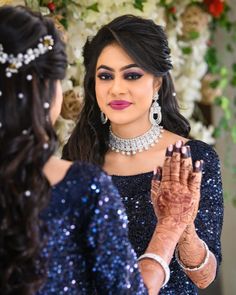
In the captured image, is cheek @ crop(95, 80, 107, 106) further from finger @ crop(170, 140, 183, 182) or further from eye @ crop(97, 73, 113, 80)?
finger @ crop(170, 140, 183, 182)

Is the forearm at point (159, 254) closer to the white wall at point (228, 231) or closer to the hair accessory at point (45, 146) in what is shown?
the hair accessory at point (45, 146)

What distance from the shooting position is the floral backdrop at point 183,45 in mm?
2271

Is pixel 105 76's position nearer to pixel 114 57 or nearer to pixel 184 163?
pixel 114 57

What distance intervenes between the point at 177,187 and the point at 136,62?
0.46 m

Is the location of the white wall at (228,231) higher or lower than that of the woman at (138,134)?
→ lower

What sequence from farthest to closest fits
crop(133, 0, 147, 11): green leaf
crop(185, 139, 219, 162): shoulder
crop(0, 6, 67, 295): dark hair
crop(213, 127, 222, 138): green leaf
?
1. crop(213, 127, 222, 138): green leaf
2. crop(133, 0, 147, 11): green leaf
3. crop(185, 139, 219, 162): shoulder
4. crop(0, 6, 67, 295): dark hair

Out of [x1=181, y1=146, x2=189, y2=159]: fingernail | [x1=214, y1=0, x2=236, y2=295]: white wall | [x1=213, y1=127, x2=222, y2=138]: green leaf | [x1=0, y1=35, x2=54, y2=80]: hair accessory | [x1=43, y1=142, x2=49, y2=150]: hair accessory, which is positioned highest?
[x1=0, y1=35, x2=54, y2=80]: hair accessory

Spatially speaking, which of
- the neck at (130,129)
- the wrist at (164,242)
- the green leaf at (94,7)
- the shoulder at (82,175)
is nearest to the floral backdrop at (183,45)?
the green leaf at (94,7)

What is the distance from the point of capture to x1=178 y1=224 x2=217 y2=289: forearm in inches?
63.8

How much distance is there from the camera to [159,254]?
4.65 feet

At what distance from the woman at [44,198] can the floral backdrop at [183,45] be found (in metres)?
0.93

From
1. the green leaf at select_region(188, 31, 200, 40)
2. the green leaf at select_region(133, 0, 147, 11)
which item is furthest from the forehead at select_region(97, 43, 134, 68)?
the green leaf at select_region(188, 31, 200, 40)

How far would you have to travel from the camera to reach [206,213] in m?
1.79

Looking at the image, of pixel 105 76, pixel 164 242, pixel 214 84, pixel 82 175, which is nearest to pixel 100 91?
pixel 105 76
